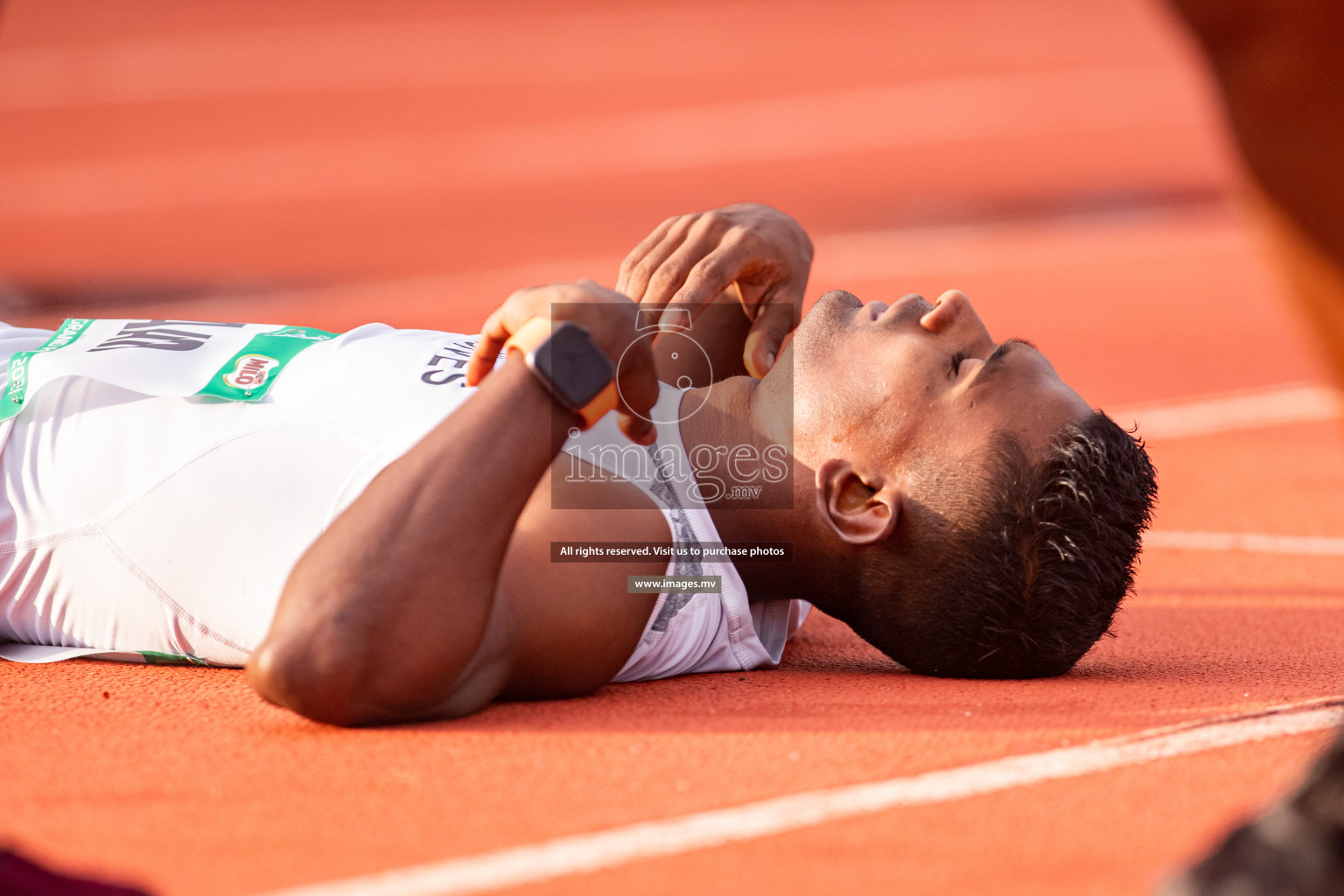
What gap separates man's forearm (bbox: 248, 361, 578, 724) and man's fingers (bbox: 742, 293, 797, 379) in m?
0.96

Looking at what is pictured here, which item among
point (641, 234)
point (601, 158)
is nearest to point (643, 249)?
point (641, 234)

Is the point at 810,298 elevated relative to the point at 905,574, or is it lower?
lower

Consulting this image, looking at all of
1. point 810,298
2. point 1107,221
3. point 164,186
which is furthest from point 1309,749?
point 164,186

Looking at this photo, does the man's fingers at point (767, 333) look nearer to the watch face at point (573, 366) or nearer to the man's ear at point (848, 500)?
the man's ear at point (848, 500)

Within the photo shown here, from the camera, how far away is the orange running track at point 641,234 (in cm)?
238

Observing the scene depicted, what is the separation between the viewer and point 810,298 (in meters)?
9.84

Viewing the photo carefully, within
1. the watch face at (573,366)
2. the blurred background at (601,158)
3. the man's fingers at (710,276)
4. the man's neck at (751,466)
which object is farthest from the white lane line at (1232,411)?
the watch face at (573,366)

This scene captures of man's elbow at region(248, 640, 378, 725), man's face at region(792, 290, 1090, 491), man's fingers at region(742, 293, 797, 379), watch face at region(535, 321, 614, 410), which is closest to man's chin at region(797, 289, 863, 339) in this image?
man's face at region(792, 290, 1090, 491)

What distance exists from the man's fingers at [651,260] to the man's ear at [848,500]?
27.8 inches

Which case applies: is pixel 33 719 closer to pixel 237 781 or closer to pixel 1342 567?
pixel 237 781

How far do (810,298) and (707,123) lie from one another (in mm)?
8623

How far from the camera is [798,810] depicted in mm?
2453

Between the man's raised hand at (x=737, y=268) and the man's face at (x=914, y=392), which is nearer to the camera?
the man's face at (x=914, y=392)

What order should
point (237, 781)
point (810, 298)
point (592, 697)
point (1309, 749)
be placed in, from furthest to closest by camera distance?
point (810, 298) < point (592, 697) < point (1309, 749) < point (237, 781)
